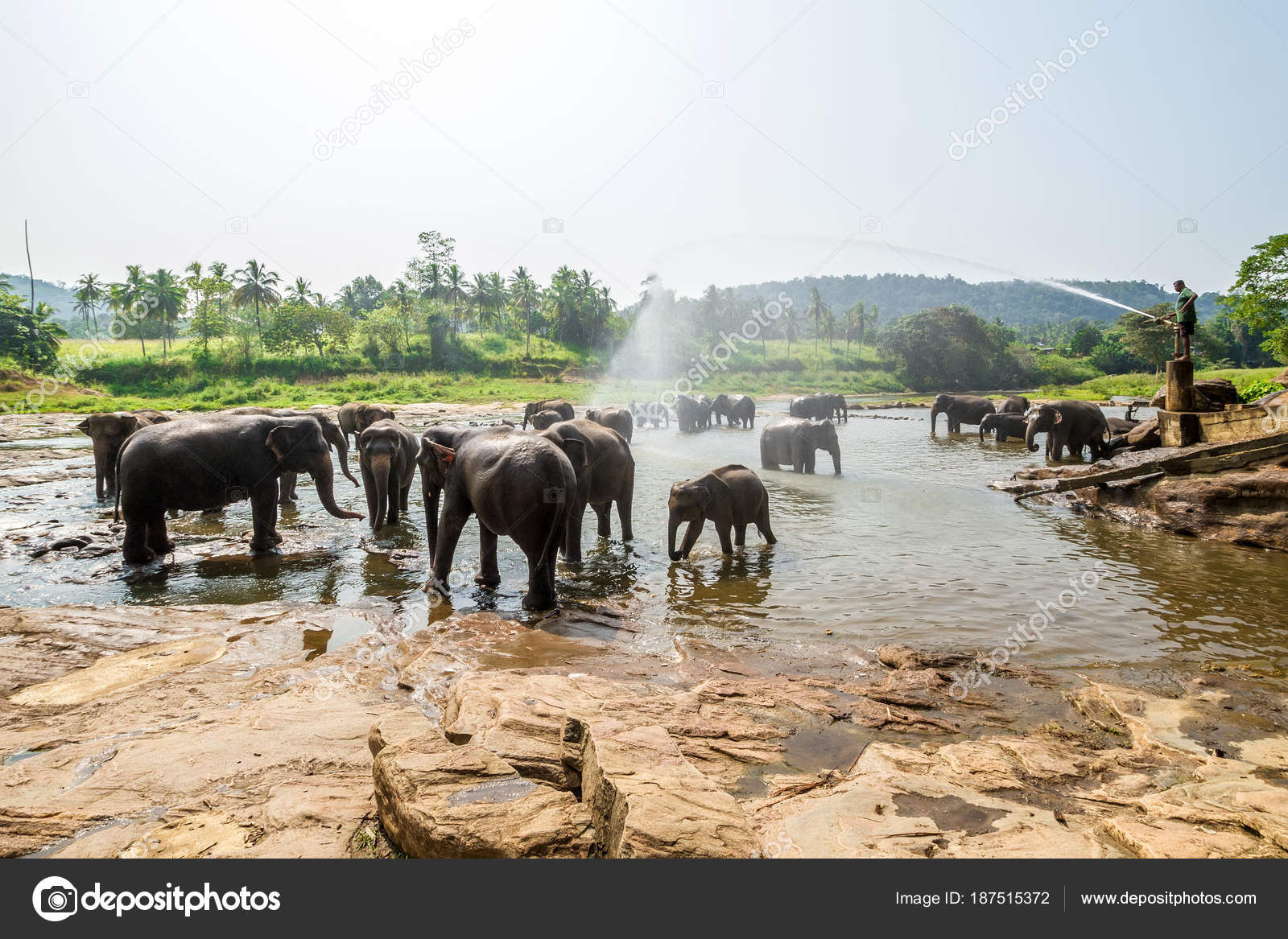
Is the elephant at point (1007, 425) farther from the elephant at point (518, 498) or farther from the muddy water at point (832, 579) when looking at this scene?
the elephant at point (518, 498)

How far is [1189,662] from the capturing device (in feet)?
22.9

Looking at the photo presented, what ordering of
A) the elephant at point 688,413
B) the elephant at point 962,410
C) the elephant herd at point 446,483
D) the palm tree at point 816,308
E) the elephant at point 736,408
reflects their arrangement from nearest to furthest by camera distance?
the elephant herd at point 446,483 < the elephant at point 962,410 < the elephant at point 688,413 < the elephant at point 736,408 < the palm tree at point 816,308

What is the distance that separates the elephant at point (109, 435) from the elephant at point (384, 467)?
18.4ft

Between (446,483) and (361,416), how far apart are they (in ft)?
29.5

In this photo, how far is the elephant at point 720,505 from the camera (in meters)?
10.8

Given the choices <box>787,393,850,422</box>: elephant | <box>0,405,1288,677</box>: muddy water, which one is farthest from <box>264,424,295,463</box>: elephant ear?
<box>787,393,850,422</box>: elephant

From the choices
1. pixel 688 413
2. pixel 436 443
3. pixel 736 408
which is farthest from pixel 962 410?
pixel 436 443

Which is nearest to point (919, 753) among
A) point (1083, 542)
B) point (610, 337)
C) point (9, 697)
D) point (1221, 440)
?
point (9, 697)

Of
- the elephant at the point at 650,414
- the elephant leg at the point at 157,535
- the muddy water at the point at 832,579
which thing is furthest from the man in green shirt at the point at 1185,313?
the elephant at the point at 650,414

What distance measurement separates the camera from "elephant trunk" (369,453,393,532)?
39.2ft

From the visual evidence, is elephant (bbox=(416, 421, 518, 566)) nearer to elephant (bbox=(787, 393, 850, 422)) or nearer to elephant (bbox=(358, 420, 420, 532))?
elephant (bbox=(358, 420, 420, 532))

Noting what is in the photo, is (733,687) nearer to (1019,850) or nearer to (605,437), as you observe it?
(1019,850)

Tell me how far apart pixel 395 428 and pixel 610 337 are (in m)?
79.6

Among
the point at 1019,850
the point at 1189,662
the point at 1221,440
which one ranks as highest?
the point at 1221,440
